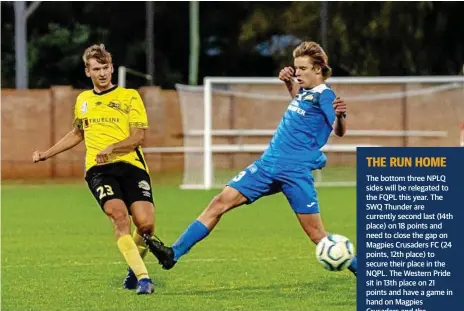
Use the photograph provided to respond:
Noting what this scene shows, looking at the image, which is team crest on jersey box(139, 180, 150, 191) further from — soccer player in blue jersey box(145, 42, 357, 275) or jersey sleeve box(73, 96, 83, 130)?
jersey sleeve box(73, 96, 83, 130)

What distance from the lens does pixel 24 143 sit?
3409 centimetres

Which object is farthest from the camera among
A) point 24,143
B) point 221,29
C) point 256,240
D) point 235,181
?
point 221,29

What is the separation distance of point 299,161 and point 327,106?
0.46 m

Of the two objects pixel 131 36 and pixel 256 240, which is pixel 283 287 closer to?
pixel 256 240

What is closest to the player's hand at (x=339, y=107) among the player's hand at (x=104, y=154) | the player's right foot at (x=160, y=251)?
the player's right foot at (x=160, y=251)

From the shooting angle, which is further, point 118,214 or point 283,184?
point 118,214

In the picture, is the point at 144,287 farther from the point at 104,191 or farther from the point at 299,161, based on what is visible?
the point at 299,161

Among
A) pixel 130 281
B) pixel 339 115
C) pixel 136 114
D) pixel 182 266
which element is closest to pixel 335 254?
pixel 339 115

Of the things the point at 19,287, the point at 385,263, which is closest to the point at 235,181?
the point at 19,287

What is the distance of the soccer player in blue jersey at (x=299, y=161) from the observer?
10234 millimetres

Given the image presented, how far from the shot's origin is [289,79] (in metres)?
10.6

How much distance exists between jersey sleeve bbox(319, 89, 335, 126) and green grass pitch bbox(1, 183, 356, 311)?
131 centimetres

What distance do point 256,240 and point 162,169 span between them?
19.3m

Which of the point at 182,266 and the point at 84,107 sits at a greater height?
the point at 84,107
